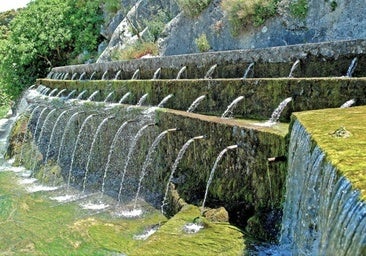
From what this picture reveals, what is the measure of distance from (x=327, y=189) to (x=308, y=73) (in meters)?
5.46

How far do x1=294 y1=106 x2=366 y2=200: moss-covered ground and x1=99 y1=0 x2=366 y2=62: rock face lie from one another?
260 inches

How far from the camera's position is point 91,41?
2908 cm

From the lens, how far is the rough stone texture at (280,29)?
415 inches

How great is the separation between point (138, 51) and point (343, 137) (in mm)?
17685

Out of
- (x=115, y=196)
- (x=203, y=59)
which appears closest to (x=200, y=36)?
(x=203, y=59)

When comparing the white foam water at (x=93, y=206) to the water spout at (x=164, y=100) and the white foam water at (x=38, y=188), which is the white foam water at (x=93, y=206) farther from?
the water spout at (x=164, y=100)

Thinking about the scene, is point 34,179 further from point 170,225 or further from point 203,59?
point 170,225

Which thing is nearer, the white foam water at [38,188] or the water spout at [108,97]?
the white foam water at [38,188]

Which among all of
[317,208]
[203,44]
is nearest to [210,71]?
[203,44]

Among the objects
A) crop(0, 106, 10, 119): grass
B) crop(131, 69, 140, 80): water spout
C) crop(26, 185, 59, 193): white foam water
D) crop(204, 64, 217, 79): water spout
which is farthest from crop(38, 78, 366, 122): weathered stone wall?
crop(0, 106, 10, 119): grass

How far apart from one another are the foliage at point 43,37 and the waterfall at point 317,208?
2601cm

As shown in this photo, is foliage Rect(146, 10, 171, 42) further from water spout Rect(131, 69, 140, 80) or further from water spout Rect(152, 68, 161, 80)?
water spout Rect(152, 68, 161, 80)

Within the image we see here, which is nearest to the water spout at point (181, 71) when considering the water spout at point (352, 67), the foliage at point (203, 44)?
the foliage at point (203, 44)

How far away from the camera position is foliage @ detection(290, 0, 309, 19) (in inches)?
459
